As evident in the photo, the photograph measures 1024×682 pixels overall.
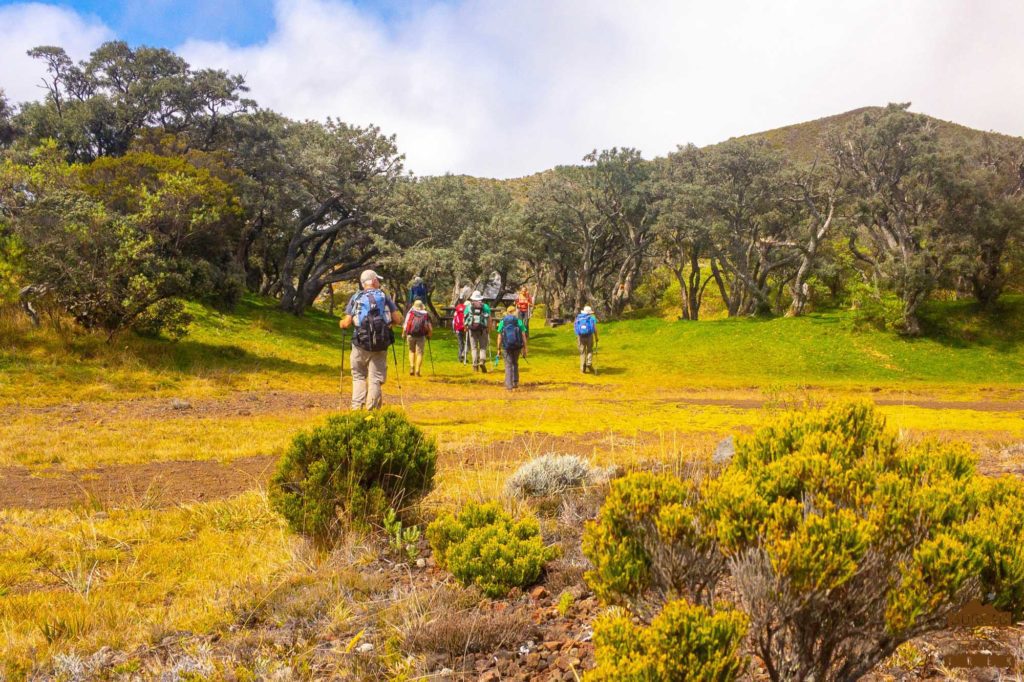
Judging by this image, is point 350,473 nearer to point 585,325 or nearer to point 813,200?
point 585,325

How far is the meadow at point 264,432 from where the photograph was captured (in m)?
4.00

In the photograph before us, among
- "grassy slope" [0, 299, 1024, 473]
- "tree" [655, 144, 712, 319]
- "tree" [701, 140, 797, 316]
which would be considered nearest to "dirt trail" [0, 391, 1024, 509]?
"grassy slope" [0, 299, 1024, 473]

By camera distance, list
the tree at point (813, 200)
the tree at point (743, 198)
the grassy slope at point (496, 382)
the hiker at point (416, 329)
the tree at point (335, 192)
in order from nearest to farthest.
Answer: the grassy slope at point (496, 382) → the hiker at point (416, 329) → the tree at point (335, 192) → the tree at point (813, 200) → the tree at point (743, 198)

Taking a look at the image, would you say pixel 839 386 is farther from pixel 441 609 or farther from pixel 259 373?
pixel 441 609

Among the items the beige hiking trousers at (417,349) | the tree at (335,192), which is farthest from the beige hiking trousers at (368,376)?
the tree at (335,192)

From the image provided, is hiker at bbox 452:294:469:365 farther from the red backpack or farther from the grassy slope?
the red backpack

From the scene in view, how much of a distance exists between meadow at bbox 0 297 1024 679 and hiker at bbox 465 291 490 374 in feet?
3.75

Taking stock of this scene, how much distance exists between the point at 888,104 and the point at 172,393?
108 ft

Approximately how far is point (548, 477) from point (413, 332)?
45.1ft

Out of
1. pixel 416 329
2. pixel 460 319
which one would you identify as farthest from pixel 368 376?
pixel 460 319

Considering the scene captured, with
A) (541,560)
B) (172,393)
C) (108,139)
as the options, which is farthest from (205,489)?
(108,139)

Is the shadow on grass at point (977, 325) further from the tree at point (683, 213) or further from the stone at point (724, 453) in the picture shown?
the stone at point (724, 453)

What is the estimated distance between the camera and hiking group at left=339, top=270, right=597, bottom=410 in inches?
419

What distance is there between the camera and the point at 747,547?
2.82m
